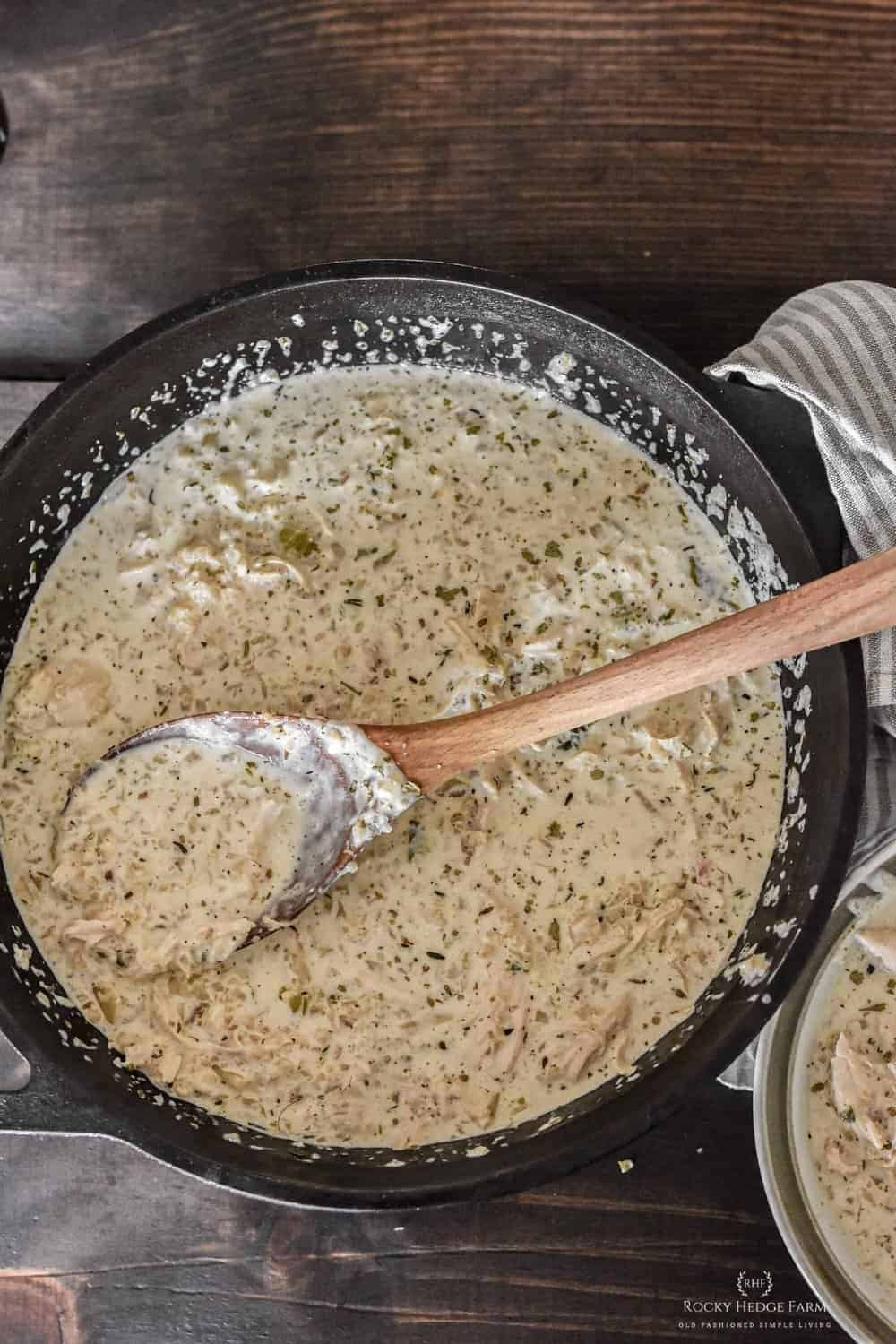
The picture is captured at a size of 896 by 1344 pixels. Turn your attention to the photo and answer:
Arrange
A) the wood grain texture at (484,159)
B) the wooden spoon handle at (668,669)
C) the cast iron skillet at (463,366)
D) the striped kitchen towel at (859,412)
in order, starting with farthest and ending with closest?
the wood grain texture at (484,159), the striped kitchen towel at (859,412), the cast iron skillet at (463,366), the wooden spoon handle at (668,669)

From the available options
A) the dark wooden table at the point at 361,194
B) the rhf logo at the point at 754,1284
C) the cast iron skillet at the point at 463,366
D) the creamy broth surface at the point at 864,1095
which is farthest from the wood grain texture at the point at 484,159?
the rhf logo at the point at 754,1284

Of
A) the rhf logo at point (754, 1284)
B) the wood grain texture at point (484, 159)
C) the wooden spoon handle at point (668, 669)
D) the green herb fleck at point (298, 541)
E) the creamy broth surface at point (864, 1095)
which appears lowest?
the rhf logo at point (754, 1284)

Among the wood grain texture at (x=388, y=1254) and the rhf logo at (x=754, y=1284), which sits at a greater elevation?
the wood grain texture at (x=388, y=1254)

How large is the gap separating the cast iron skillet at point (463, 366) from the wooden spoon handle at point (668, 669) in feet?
0.66

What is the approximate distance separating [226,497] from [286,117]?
0.73 m

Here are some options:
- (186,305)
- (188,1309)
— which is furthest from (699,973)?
(186,305)

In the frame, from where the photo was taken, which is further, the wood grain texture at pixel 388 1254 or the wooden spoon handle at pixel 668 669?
the wood grain texture at pixel 388 1254

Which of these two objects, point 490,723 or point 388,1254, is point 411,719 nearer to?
point 490,723

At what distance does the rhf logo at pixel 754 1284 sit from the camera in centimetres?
207

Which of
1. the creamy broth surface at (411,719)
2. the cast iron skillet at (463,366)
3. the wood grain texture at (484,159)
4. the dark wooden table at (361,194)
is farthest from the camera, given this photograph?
the wood grain texture at (484,159)

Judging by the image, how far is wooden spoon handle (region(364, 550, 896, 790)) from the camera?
160 centimetres

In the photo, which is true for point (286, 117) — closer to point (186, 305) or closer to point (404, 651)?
point (186, 305)

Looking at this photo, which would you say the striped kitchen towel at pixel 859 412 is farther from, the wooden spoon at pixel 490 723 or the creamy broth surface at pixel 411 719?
the wooden spoon at pixel 490 723

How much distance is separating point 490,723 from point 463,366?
72 centimetres
